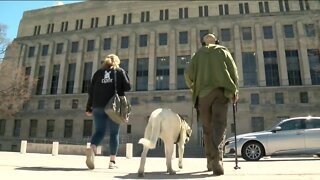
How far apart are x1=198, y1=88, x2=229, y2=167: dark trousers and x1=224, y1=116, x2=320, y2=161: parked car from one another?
7.24m

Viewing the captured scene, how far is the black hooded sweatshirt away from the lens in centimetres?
551

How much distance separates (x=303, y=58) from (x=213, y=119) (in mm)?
40532

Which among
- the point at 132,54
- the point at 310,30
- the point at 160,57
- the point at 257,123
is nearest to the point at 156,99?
the point at 160,57

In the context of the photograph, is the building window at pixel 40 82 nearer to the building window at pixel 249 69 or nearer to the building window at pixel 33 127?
the building window at pixel 33 127

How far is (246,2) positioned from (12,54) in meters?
38.7

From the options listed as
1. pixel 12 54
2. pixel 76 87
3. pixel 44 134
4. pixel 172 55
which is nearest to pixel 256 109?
pixel 172 55

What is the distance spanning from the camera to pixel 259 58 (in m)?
41.8

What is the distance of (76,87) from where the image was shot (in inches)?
1829

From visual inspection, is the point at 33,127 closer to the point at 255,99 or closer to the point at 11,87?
the point at 11,87

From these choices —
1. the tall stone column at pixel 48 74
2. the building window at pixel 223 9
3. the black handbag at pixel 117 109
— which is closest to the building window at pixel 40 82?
the tall stone column at pixel 48 74

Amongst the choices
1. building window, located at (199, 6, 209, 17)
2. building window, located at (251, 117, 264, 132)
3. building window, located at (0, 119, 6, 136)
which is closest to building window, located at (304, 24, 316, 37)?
building window, located at (251, 117, 264, 132)

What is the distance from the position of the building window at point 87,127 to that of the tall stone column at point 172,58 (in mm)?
12669

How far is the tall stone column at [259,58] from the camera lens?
40.6 meters

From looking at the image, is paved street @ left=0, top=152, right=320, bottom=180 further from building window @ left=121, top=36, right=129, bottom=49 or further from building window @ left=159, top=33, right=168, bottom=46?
building window @ left=121, top=36, right=129, bottom=49
